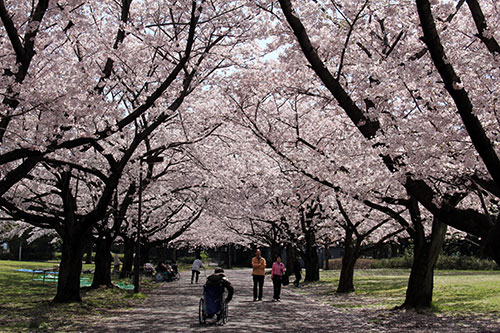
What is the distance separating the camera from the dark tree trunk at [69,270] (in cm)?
1521

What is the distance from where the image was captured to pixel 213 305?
1120 cm

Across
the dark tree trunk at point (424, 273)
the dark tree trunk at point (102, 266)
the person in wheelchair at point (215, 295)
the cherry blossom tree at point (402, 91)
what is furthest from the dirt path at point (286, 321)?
the dark tree trunk at point (102, 266)

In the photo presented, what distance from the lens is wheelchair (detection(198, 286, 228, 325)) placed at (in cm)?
1116

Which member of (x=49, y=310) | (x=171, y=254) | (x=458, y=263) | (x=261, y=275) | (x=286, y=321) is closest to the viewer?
(x=286, y=321)

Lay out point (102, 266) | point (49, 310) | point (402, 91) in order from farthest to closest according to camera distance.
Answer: point (102, 266), point (49, 310), point (402, 91)

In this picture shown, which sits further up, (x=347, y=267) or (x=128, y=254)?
(x=128, y=254)

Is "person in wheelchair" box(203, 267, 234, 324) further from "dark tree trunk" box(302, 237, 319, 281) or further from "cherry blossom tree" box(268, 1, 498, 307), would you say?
"dark tree trunk" box(302, 237, 319, 281)

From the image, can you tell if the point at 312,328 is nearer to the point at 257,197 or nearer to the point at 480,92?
the point at 480,92

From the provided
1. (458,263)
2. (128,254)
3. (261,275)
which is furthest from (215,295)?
(458,263)

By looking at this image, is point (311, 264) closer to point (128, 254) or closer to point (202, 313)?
point (128, 254)

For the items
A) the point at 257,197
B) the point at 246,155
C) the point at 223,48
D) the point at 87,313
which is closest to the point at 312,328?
the point at 87,313

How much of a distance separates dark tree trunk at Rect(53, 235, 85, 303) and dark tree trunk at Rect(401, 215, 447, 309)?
962 centimetres

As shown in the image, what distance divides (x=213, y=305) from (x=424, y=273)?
19.9 feet

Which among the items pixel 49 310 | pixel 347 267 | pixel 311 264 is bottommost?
pixel 49 310
